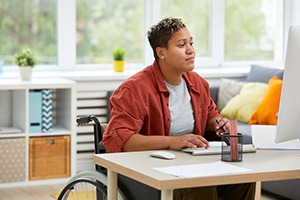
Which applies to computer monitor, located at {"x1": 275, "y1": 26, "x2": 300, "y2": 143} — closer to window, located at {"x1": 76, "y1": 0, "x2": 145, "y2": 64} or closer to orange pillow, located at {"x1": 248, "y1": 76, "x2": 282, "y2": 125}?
orange pillow, located at {"x1": 248, "y1": 76, "x2": 282, "y2": 125}

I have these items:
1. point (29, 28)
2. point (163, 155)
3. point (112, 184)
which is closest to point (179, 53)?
point (163, 155)

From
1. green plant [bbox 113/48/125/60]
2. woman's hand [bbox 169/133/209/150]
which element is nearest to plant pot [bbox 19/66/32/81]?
green plant [bbox 113/48/125/60]

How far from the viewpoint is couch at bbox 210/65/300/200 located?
4.62m

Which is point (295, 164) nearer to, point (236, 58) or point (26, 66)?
point (26, 66)

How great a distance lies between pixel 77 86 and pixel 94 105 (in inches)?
8.4

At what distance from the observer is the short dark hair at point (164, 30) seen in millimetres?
3408

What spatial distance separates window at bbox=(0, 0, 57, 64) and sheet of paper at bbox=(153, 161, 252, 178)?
3403 mm

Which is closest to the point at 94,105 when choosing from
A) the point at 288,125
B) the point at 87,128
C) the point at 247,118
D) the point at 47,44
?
the point at 87,128

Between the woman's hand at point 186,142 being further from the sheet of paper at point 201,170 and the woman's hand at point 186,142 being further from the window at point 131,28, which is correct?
the window at point 131,28

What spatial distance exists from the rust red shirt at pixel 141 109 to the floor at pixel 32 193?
1.81 m

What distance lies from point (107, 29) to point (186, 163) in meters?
3.48

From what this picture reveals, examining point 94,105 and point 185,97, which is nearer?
point 185,97

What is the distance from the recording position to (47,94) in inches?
212

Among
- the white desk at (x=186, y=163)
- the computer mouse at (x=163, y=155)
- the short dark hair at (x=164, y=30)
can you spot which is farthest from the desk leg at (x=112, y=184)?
the short dark hair at (x=164, y=30)
